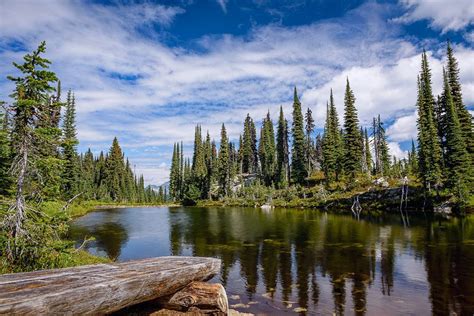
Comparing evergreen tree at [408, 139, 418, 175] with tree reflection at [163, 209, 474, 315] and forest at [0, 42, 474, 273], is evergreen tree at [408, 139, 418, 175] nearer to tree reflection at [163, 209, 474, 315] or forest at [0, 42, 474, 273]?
forest at [0, 42, 474, 273]

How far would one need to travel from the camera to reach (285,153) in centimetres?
8850

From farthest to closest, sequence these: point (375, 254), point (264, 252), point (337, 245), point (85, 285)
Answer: point (337, 245) → point (264, 252) → point (375, 254) → point (85, 285)

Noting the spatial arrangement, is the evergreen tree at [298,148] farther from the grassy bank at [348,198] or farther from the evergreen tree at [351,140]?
the evergreen tree at [351,140]

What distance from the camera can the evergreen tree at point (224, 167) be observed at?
300ft

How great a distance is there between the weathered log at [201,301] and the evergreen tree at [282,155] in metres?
72.8

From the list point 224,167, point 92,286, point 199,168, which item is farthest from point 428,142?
point 199,168

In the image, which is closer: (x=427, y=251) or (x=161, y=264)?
(x=161, y=264)

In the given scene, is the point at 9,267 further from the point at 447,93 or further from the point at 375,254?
the point at 447,93

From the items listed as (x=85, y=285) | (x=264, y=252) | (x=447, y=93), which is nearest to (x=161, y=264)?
(x=85, y=285)

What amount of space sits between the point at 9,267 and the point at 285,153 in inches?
3185

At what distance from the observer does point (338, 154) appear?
69.8 metres

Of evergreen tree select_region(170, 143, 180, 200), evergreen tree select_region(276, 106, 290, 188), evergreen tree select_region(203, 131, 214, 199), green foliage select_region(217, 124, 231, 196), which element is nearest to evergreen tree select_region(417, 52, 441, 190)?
evergreen tree select_region(276, 106, 290, 188)

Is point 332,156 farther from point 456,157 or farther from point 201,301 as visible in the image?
point 201,301

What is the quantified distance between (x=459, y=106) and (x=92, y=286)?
220ft
